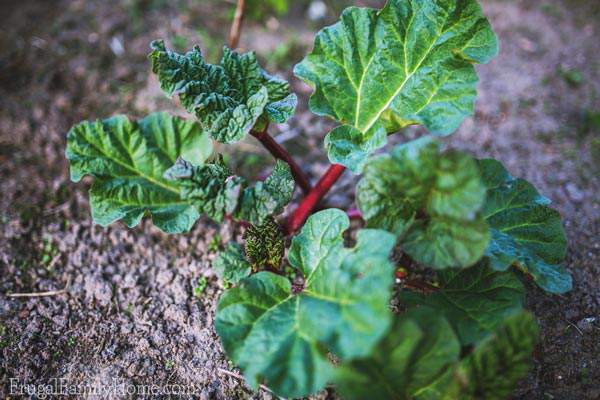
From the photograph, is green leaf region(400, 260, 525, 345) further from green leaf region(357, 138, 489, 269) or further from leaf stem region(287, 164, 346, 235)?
leaf stem region(287, 164, 346, 235)

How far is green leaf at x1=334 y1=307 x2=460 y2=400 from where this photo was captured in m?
1.38

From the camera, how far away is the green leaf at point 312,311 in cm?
139

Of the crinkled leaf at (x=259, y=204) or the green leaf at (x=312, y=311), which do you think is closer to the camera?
the green leaf at (x=312, y=311)

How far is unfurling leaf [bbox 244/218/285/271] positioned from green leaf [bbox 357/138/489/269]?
14.0 inches

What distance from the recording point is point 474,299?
1.73m

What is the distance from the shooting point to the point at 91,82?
2871 mm

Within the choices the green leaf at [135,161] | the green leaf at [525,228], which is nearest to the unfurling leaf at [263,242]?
the green leaf at [135,161]

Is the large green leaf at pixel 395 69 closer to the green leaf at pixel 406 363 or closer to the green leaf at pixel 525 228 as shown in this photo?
the green leaf at pixel 525 228

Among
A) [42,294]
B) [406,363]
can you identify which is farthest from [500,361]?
[42,294]

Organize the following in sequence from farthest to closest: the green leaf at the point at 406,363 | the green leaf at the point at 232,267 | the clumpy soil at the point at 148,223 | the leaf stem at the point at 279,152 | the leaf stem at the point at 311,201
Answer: the leaf stem at the point at 311,201 → the leaf stem at the point at 279,152 → the clumpy soil at the point at 148,223 → the green leaf at the point at 232,267 → the green leaf at the point at 406,363

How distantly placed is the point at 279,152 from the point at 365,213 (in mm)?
566

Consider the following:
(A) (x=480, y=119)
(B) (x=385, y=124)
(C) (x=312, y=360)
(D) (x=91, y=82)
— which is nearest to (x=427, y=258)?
(C) (x=312, y=360)

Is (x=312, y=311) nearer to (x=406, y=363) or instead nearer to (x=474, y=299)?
(x=406, y=363)

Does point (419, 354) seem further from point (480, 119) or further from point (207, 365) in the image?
point (480, 119)
